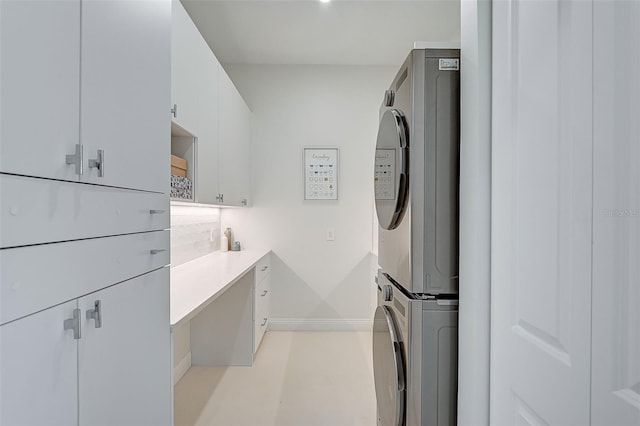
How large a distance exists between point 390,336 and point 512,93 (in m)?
0.95

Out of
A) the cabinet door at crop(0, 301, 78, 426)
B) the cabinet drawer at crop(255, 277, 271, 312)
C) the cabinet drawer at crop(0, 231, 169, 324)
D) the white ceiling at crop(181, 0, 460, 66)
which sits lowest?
the cabinet drawer at crop(255, 277, 271, 312)

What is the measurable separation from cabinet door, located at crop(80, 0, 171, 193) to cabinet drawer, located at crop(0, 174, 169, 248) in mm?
46

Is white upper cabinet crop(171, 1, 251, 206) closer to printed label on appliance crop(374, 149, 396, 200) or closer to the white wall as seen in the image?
the white wall

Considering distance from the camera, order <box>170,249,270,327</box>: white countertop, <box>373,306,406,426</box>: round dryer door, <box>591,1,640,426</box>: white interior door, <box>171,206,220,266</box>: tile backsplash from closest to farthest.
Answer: <box>591,1,640,426</box>: white interior door → <box>373,306,406,426</box>: round dryer door → <box>170,249,270,327</box>: white countertop → <box>171,206,220,266</box>: tile backsplash

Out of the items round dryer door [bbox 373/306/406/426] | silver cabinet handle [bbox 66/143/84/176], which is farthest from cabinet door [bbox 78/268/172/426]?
round dryer door [bbox 373/306/406/426]

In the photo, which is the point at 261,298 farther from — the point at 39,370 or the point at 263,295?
the point at 39,370

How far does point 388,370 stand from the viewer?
154cm

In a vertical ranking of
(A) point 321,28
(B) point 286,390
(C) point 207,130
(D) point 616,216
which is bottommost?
(B) point 286,390

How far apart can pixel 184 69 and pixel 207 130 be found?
1.63ft

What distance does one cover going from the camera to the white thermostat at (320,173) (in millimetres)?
3994

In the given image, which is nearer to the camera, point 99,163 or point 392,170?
point 99,163

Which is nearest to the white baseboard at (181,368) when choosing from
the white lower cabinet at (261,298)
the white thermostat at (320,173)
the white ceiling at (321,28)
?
the white lower cabinet at (261,298)

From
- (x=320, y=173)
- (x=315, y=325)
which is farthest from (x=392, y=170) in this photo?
(x=315, y=325)

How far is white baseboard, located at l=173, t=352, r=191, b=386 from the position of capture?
2.79m
